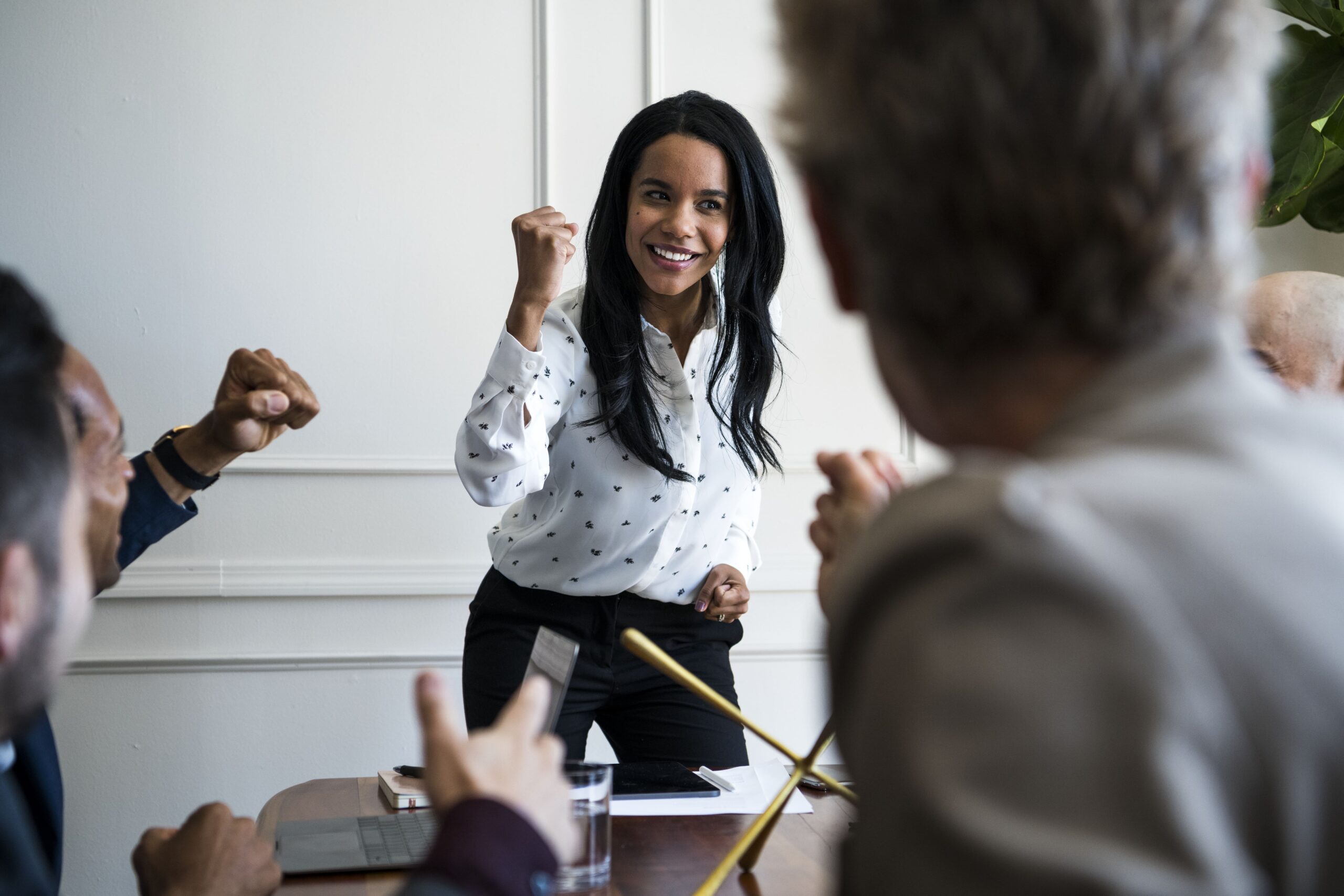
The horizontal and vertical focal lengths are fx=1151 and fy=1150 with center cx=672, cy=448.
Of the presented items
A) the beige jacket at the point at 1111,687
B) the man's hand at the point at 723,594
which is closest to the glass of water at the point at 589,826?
the beige jacket at the point at 1111,687

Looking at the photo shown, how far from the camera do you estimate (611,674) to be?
198 centimetres

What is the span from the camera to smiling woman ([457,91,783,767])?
1.91 metres

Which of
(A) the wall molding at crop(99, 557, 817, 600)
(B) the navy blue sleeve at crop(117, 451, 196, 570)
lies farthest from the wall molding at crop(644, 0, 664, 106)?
(B) the navy blue sleeve at crop(117, 451, 196, 570)

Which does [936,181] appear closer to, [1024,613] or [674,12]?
[1024,613]

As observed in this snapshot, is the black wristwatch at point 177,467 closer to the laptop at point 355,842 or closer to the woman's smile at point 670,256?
the laptop at point 355,842

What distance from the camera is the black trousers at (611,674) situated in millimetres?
1963

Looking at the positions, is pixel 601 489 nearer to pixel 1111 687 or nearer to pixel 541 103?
pixel 541 103

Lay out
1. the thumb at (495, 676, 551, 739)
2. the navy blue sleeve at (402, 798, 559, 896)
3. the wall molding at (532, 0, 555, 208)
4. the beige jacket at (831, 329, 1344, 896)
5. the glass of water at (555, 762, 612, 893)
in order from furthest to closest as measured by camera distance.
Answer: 1. the wall molding at (532, 0, 555, 208)
2. the glass of water at (555, 762, 612, 893)
3. the thumb at (495, 676, 551, 739)
4. the navy blue sleeve at (402, 798, 559, 896)
5. the beige jacket at (831, 329, 1344, 896)

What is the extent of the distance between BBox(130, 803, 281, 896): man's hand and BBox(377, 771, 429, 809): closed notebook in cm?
30

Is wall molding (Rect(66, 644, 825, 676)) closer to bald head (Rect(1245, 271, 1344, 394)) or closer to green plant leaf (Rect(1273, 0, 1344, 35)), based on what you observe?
bald head (Rect(1245, 271, 1344, 394))

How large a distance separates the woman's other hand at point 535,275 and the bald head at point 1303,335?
3.52 feet

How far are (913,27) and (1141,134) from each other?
116mm

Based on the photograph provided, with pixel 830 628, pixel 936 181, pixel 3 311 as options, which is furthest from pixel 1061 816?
pixel 3 311

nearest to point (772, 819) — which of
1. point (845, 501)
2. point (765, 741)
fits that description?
point (765, 741)
